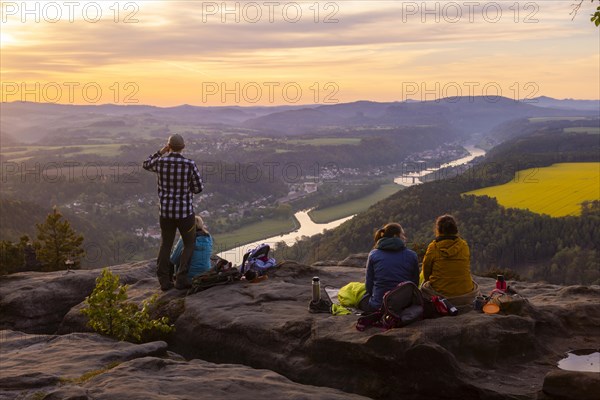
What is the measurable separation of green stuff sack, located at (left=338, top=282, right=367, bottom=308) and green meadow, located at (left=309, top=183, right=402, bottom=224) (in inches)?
5079

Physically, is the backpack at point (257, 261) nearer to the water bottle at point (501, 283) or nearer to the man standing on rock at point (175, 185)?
the man standing on rock at point (175, 185)

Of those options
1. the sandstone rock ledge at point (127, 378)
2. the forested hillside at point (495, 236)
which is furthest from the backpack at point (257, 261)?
the forested hillside at point (495, 236)

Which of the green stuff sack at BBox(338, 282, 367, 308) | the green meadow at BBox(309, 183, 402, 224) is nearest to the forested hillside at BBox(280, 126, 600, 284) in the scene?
the green meadow at BBox(309, 183, 402, 224)

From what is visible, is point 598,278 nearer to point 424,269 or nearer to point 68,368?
point 424,269

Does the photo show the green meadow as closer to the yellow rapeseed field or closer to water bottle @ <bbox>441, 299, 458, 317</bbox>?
the yellow rapeseed field

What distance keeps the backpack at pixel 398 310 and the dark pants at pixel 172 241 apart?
5.25m

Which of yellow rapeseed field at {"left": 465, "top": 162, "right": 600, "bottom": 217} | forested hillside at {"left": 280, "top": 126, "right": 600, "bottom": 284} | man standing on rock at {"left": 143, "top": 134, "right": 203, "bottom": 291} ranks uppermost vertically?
man standing on rock at {"left": 143, "top": 134, "right": 203, "bottom": 291}

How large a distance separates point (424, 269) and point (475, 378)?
2503 millimetres

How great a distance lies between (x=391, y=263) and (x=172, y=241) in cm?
602

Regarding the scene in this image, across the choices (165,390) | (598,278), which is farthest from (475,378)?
(598,278)

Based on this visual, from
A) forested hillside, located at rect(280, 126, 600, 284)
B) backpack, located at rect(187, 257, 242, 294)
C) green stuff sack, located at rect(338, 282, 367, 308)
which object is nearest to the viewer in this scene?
green stuff sack, located at rect(338, 282, 367, 308)

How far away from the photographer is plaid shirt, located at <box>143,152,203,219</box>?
1239cm

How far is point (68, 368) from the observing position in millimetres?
9578

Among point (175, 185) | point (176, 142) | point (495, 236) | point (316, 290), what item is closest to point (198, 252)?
point (175, 185)
